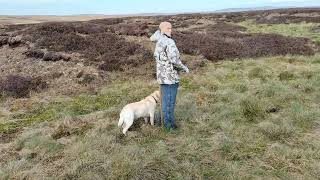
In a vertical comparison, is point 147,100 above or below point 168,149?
above

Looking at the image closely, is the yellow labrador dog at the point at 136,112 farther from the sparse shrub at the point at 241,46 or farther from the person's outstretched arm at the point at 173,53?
the sparse shrub at the point at 241,46

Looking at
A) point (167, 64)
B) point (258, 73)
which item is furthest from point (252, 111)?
point (258, 73)

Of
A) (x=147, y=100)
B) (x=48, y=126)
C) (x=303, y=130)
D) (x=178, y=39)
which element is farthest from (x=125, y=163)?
(x=178, y=39)

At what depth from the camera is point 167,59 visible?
834cm

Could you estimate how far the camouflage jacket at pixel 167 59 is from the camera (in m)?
8.26

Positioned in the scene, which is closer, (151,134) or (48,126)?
(151,134)

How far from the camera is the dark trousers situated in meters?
8.61

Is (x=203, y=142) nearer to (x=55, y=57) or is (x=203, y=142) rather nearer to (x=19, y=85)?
(x=19, y=85)

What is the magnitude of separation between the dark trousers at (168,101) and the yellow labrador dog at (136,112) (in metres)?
0.30

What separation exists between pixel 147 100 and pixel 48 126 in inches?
105

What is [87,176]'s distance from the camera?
270 inches

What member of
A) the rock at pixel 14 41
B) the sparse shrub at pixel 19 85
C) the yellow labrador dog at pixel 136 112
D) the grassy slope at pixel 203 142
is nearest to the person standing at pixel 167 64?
the yellow labrador dog at pixel 136 112

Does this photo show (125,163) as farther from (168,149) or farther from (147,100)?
(147,100)

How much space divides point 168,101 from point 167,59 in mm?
961
